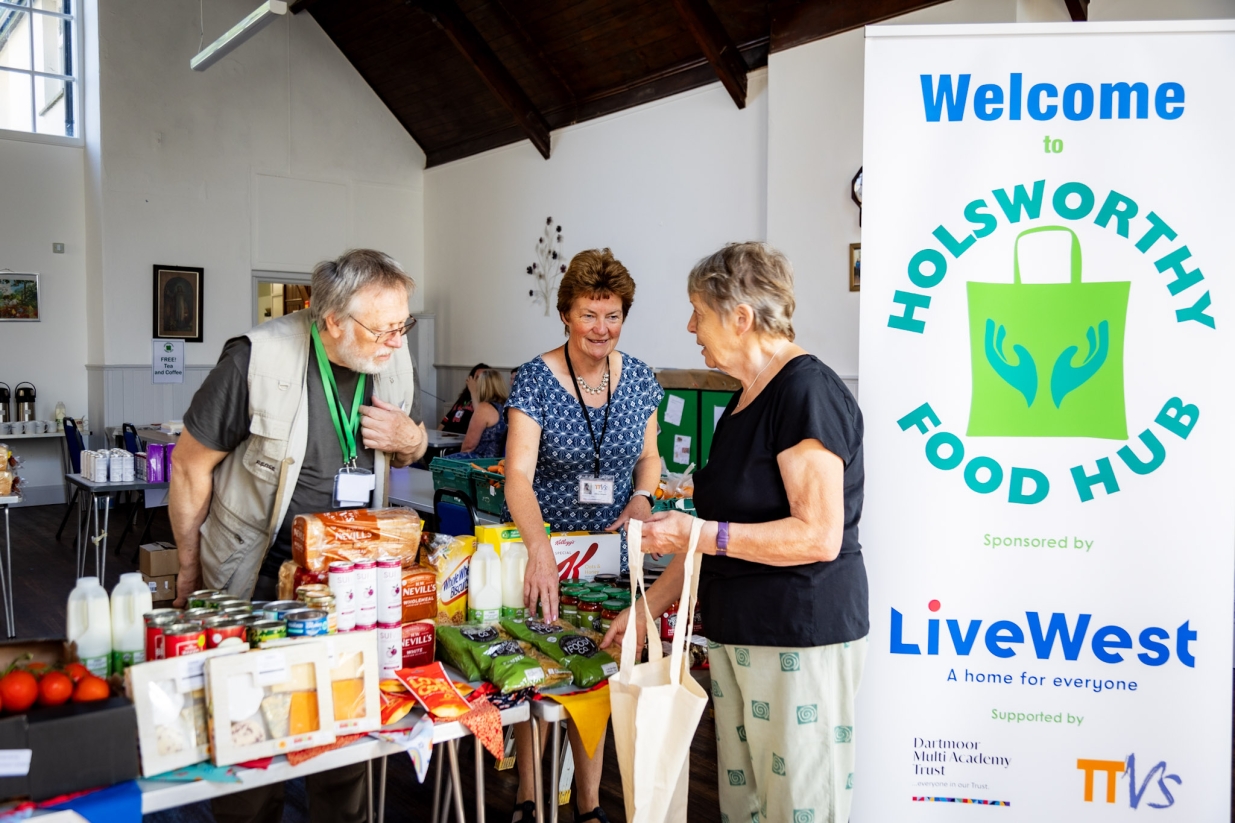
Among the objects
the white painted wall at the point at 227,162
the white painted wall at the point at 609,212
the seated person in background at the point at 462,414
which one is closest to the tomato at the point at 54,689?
the white painted wall at the point at 609,212

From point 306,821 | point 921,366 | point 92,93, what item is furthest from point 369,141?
point 921,366

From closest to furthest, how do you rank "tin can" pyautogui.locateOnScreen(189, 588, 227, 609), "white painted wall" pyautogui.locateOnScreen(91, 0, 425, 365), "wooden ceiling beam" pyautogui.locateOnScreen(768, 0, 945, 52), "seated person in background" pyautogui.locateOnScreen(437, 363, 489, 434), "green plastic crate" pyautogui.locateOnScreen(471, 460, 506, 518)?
"tin can" pyautogui.locateOnScreen(189, 588, 227, 609)
"green plastic crate" pyautogui.locateOnScreen(471, 460, 506, 518)
"wooden ceiling beam" pyautogui.locateOnScreen(768, 0, 945, 52)
"seated person in background" pyautogui.locateOnScreen(437, 363, 489, 434)
"white painted wall" pyautogui.locateOnScreen(91, 0, 425, 365)

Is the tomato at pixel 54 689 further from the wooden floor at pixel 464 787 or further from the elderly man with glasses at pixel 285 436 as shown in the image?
the wooden floor at pixel 464 787

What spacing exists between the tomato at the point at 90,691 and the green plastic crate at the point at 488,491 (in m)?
2.59

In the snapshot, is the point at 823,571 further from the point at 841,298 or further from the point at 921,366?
the point at 841,298

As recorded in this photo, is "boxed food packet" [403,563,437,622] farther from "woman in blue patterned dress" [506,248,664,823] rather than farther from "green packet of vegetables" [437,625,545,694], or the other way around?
"woman in blue patterned dress" [506,248,664,823]

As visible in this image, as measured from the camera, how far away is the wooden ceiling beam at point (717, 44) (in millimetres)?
6607

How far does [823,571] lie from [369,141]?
33.3 ft

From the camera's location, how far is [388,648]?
180cm

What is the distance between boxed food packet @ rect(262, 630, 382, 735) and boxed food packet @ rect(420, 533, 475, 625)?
46cm

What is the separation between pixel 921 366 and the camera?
2123 millimetres

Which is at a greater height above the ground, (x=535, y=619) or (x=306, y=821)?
(x=535, y=619)

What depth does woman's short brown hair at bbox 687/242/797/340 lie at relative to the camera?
1.81m

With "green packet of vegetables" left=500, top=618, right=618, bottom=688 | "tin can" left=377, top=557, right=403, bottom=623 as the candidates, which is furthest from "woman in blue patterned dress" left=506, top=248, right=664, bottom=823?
"tin can" left=377, top=557, right=403, bottom=623
